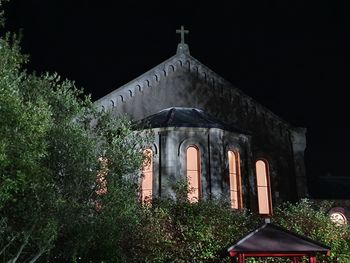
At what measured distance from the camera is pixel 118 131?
17.1 meters

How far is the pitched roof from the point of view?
44.3 feet

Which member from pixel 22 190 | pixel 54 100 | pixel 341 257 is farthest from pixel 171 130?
pixel 22 190

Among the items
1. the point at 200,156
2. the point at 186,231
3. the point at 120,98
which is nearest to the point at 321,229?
the point at 186,231

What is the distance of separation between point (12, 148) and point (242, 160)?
1444 cm

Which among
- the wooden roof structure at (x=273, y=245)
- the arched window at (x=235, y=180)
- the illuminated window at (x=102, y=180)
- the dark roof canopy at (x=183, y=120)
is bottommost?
the wooden roof structure at (x=273, y=245)

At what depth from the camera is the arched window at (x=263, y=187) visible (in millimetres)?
24781

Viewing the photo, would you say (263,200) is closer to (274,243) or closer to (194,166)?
(194,166)

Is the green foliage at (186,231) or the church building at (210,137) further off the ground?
the church building at (210,137)

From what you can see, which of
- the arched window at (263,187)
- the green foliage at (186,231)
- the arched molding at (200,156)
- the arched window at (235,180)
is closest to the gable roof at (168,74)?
the arched window at (263,187)

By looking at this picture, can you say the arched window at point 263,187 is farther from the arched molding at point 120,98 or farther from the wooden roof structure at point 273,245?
the wooden roof structure at point 273,245

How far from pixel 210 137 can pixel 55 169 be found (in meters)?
10.2

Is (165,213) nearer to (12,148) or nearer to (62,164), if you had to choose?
(62,164)

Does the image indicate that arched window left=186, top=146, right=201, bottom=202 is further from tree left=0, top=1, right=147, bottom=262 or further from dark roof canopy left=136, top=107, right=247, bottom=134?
tree left=0, top=1, right=147, bottom=262

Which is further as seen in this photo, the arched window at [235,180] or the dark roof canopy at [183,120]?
the arched window at [235,180]
